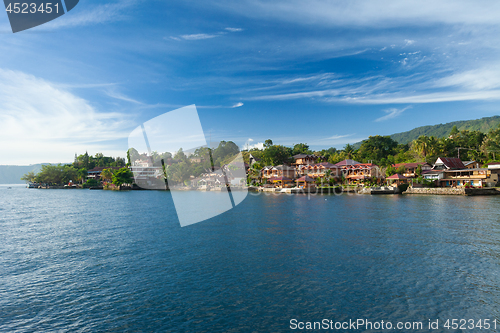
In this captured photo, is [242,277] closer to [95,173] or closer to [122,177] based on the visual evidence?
[122,177]

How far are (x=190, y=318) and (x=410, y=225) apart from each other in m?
26.3

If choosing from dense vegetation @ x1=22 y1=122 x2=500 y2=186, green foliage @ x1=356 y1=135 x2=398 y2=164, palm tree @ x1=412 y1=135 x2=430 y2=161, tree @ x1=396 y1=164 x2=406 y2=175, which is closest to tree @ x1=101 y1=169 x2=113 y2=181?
dense vegetation @ x1=22 y1=122 x2=500 y2=186

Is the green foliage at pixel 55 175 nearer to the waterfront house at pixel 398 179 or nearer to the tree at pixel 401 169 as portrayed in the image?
the waterfront house at pixel 398 179

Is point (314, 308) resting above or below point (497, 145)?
below

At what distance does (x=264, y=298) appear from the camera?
12.9m

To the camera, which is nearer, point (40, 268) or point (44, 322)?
point (44, 322)

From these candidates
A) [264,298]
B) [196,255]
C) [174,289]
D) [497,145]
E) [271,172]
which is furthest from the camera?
[271,172]

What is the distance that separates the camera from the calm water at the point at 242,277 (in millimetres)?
11344

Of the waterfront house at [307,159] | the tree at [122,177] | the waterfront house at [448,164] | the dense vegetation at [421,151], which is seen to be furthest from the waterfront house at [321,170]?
the tree at [122,177]

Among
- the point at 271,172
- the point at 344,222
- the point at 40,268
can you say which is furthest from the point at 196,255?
the point at 271,172

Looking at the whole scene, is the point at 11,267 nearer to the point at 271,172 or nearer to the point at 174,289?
the point at 174,289

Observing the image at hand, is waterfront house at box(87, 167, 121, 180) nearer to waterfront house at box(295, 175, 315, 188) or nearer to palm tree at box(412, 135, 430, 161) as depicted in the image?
waterfront house at box(295, 175, 315, 188)

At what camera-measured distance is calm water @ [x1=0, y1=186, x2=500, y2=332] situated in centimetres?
1134

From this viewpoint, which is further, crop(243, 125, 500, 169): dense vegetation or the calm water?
crop(243, 125, 500, 169): dense vegetation
